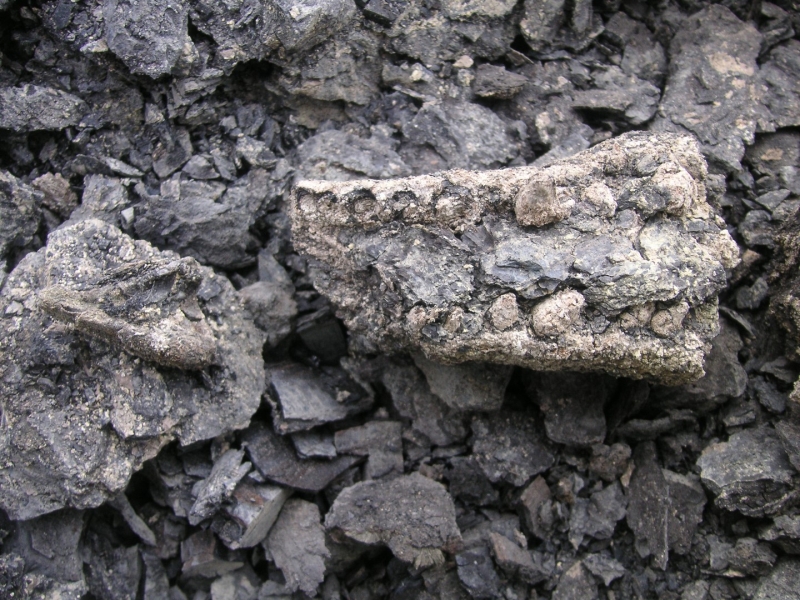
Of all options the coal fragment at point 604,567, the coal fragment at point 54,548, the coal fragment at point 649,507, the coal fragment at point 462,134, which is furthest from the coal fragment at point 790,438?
the coal fragment at point 54,548

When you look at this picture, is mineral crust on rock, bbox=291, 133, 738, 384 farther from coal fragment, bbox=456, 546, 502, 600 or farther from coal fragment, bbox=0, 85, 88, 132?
coal fragment, bbox=0, 85, 88, 132

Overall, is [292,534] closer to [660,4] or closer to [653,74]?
[653,74]

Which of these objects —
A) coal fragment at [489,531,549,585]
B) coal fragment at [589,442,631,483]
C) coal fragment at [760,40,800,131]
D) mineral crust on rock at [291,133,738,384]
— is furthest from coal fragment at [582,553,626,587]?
coal fragment at [760,40,800,131]

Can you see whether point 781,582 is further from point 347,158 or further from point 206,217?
point 206,217

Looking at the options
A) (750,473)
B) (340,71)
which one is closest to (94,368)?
(340,71)

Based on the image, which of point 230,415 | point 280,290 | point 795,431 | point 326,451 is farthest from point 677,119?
point 230,415

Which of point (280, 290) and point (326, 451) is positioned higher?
point (280, 290)

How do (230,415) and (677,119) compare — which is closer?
(230,415)
